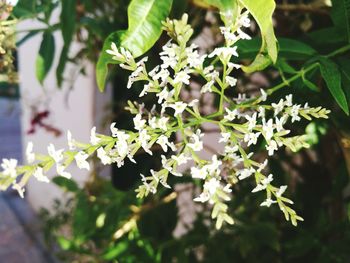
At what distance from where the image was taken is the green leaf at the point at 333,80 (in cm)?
52

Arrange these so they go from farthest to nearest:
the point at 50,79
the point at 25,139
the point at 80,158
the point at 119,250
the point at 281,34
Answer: the point at 25,139 → the point at 50,79 → the point at 119,250 → the point at 281,34 → the point at 80,158

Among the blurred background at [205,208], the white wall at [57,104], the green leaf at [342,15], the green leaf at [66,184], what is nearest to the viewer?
the green leaf at [342,15]

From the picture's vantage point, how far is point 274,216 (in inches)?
49.2

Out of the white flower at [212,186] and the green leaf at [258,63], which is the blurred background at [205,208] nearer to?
the green leaf at [258,63]

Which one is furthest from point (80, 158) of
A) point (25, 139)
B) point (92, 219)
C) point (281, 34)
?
point (25, 139)

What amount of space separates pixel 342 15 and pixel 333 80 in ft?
0.40

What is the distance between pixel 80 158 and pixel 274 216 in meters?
0.88

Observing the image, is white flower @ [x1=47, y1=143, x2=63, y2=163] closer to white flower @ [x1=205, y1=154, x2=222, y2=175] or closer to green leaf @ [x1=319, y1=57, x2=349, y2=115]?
white flower @ [x1=205, y1=154, x2=222, y2=175]

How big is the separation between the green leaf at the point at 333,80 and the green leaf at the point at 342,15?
5 centimetres

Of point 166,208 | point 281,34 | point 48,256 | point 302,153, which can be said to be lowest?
point 48,256

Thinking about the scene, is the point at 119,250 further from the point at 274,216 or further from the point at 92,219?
the point at 274,216

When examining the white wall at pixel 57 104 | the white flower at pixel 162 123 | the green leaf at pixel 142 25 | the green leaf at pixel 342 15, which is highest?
the green leaf at pixel 142 25

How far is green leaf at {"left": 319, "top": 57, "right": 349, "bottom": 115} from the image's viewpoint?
0.52m

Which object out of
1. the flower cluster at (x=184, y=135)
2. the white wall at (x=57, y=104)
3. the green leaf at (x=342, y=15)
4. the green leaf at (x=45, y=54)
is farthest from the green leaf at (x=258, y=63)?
the white wall at (x=57, y=104)
